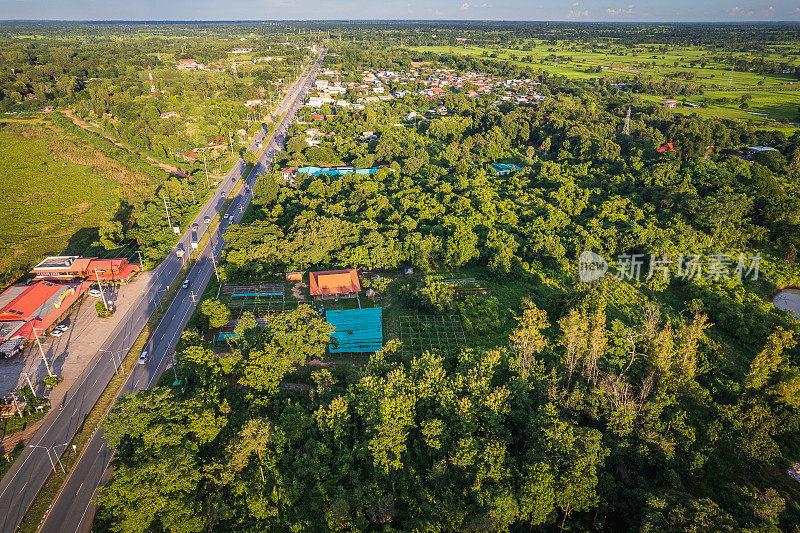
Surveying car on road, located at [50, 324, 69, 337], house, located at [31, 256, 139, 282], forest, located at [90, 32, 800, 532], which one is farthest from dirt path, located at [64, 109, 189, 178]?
car on road, located at [50, 324, 69, 337]

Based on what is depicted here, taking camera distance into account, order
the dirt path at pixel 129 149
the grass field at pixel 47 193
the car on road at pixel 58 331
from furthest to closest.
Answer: the dirt path at pixel 129 149 → the grass field at pixel 47 193 → the car on road at pixel 58 331

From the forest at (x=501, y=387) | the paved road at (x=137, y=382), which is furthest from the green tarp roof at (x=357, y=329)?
the paved road at (x=137, y=382)

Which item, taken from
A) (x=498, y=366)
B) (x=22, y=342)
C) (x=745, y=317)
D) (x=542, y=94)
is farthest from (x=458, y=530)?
(x=542, y=94)

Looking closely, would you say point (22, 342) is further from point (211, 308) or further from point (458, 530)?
point (458, 530)

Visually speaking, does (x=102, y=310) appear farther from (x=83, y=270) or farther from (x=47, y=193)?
(x=47, y=193)

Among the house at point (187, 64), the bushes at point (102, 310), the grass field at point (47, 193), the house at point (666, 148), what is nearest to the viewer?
the bushes at point (102, 310)

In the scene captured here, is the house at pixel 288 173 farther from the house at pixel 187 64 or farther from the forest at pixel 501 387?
the house at pixel 187 64
